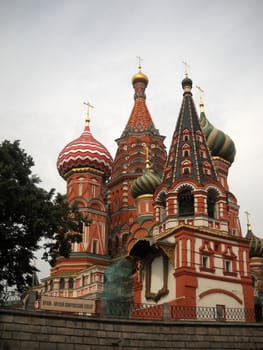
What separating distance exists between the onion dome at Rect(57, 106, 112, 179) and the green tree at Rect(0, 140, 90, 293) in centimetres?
1989

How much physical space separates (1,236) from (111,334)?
5.21 meters

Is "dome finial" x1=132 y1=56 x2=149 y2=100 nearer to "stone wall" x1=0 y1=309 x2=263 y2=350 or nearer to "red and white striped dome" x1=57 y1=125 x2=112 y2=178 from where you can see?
"red and white striped dome" x1=57 y1=125 x2=112 y2=178

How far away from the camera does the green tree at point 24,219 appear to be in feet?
54.4

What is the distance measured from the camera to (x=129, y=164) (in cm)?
4191

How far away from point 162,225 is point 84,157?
14047 mm

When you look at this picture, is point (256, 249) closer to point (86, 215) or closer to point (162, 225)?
point (86, 215)

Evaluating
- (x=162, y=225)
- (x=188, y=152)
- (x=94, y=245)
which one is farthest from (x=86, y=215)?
(x=188, y=152)

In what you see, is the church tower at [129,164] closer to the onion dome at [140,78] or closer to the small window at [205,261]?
the onion dome at [140,78]

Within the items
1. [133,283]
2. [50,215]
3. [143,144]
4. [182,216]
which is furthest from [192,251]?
[143,144]

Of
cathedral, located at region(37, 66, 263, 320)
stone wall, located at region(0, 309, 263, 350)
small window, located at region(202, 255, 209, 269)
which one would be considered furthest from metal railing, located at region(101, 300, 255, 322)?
small window, located at region(202, 255, 209, 269)

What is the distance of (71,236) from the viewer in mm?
18609

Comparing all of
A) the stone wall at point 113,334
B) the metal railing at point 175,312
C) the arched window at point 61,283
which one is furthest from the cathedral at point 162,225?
the stone wall at point 113,334

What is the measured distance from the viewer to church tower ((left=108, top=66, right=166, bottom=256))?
38719mm

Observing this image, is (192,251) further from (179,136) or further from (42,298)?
(42,298)
